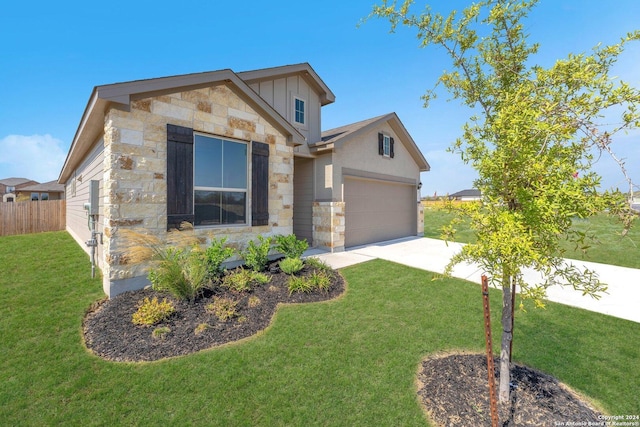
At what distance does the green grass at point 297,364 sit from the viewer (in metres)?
2.26

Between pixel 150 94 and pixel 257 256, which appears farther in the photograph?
pixel 257 256

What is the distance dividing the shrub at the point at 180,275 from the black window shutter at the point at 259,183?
191cm

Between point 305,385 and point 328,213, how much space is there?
5882 mm

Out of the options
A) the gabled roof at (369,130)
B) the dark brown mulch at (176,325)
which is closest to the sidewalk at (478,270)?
the dark brown mulch at (176,325)

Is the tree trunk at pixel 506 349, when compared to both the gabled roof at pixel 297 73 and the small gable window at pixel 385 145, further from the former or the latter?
the small gable window at pixel 385 145

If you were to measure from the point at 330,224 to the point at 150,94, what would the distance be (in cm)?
549

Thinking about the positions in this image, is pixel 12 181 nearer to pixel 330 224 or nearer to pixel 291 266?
pixel 330 224

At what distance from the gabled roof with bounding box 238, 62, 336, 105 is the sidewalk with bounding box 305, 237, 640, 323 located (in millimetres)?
5507

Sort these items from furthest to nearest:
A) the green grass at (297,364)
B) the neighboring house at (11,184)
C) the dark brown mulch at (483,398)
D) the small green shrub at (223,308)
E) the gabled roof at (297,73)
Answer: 1. the neighboring house at (11,184)
2. the gabled roof at (297,73)
3. the small green shrub at (223,308)
4. the green grass at (297,364)
5. the dark brown mulch at (483,398)

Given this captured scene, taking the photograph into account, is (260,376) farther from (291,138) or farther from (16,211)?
(16,211)

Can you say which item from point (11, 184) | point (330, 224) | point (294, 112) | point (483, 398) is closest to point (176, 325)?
point (483, 398)

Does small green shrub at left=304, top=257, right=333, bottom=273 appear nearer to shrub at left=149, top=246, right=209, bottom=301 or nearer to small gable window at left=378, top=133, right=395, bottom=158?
shrub at left=149, top=246, right=209, bottom=301

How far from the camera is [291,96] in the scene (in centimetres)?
862

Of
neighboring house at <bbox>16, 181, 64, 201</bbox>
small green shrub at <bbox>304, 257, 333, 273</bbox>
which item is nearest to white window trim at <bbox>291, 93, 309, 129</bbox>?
small green shrub at <bbox>304, 257, 333, 273</bbox>
